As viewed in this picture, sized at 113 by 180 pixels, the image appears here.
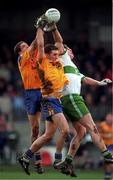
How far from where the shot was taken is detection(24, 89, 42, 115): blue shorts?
18500mm

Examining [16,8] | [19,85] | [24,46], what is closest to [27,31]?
[16,8]

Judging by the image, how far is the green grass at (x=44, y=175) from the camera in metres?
23.9

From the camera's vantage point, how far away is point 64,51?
18047 mm

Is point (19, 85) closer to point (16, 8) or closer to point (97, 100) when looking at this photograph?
point (97, 100)

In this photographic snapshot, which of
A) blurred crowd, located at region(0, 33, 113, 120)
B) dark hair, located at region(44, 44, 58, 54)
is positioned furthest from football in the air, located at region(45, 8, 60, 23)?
blurred crowd, located at region(0, 33, 113, 120)

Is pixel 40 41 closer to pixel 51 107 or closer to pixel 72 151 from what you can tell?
pixel 51 107

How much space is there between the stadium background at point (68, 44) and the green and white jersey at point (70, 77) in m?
9.11

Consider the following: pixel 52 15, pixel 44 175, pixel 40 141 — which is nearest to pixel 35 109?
pixel 40 141

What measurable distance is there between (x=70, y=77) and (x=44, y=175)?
24.0 feet

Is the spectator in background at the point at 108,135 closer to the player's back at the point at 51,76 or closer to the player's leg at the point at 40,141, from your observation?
the player's leg at the point at 40,141

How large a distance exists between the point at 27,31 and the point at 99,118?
249 inches

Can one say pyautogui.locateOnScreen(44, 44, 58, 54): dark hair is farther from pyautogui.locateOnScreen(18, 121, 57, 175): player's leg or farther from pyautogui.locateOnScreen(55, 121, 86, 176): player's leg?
pyautogui.locateOnScreen(55, 121, 86, 176): player's leg

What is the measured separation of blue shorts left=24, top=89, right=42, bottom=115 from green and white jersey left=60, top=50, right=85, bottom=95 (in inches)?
28.0

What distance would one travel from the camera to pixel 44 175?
81.7ft
